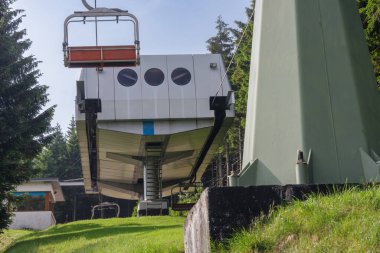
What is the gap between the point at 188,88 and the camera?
927 inches

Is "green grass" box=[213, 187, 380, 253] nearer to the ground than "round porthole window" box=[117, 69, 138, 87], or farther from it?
nearer to the ground

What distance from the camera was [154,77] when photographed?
23.8 meters

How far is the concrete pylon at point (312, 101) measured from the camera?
649cm

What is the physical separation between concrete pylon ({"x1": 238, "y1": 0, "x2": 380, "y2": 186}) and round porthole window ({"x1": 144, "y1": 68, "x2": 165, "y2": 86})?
16.5 metres

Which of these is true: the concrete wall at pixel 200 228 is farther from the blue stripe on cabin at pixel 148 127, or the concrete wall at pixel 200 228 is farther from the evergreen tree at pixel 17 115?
the blue stripe on cabin at pixel 148 127

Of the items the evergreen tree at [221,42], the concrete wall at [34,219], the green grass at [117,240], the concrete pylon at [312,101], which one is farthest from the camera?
the evergreen tree at [221,42]

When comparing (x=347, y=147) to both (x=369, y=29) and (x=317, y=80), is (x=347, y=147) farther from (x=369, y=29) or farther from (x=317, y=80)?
(x=369, y=29)

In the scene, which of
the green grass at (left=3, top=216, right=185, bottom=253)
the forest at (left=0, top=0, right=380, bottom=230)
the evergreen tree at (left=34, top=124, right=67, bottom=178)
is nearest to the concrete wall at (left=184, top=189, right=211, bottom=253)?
the green grass at (left=3, top=216, right=185, bottom=253)

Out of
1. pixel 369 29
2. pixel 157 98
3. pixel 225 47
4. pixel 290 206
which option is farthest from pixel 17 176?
pixel 225 47

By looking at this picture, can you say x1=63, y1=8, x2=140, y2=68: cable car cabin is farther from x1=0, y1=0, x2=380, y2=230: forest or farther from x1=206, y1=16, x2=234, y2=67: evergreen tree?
x1=206, y1=16, x2=234, y2=67: evergreen tree

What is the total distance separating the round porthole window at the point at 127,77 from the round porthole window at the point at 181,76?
5.03ft

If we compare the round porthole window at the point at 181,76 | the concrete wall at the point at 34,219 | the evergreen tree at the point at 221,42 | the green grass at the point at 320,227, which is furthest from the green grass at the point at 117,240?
the evergreen tree at the point at 221,42

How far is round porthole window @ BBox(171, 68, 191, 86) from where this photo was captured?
77.9ft

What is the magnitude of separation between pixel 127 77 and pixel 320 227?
1934 centimetres
